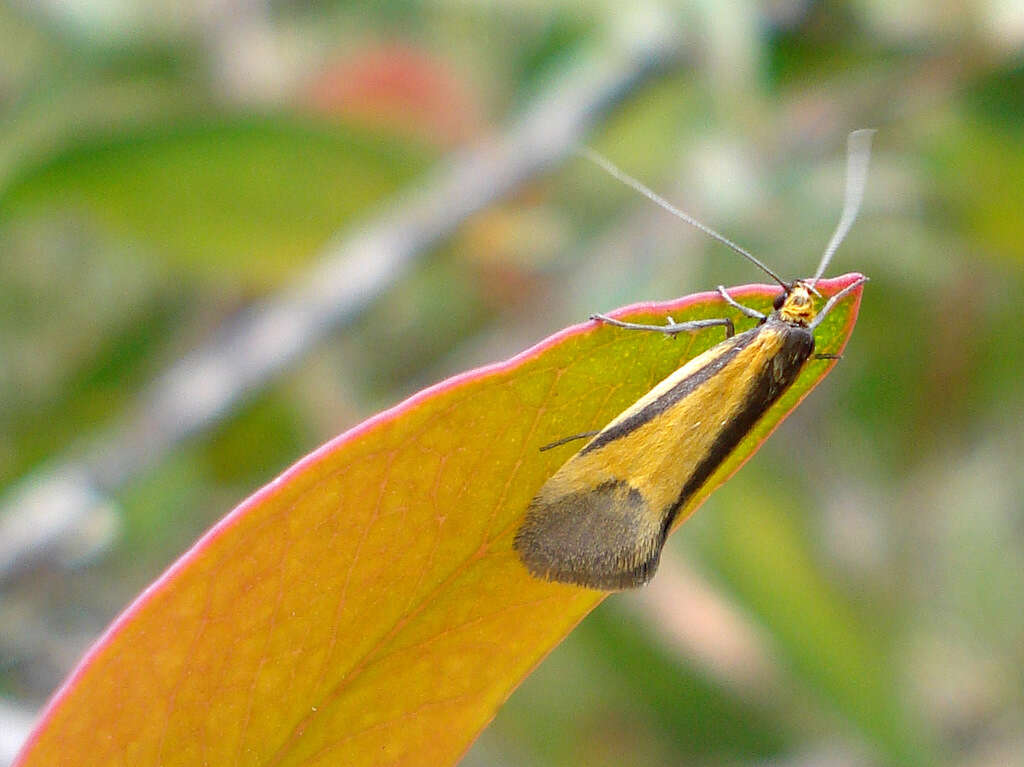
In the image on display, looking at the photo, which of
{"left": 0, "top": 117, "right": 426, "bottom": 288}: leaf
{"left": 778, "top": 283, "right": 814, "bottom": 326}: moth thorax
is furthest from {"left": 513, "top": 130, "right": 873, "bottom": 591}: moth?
{"left": 0, "top": 117, "right": 426, "bottom": 288}: leaf

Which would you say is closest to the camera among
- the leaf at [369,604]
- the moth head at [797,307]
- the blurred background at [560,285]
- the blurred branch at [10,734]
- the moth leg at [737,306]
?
the leaf at [369,604]

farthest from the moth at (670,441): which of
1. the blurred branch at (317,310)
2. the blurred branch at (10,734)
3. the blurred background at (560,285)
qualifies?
the blurred branch at (317,310)

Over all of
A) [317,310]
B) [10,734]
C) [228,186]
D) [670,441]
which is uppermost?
[228,186]

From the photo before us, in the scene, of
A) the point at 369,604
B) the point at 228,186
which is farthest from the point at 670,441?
the point at 228,186

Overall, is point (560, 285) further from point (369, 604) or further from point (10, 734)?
point (369, 604)

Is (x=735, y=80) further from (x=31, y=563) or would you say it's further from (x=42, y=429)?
(x=42, y=429)

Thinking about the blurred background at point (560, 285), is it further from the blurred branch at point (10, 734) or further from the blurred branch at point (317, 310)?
the blurred branch at point (10, 734)
